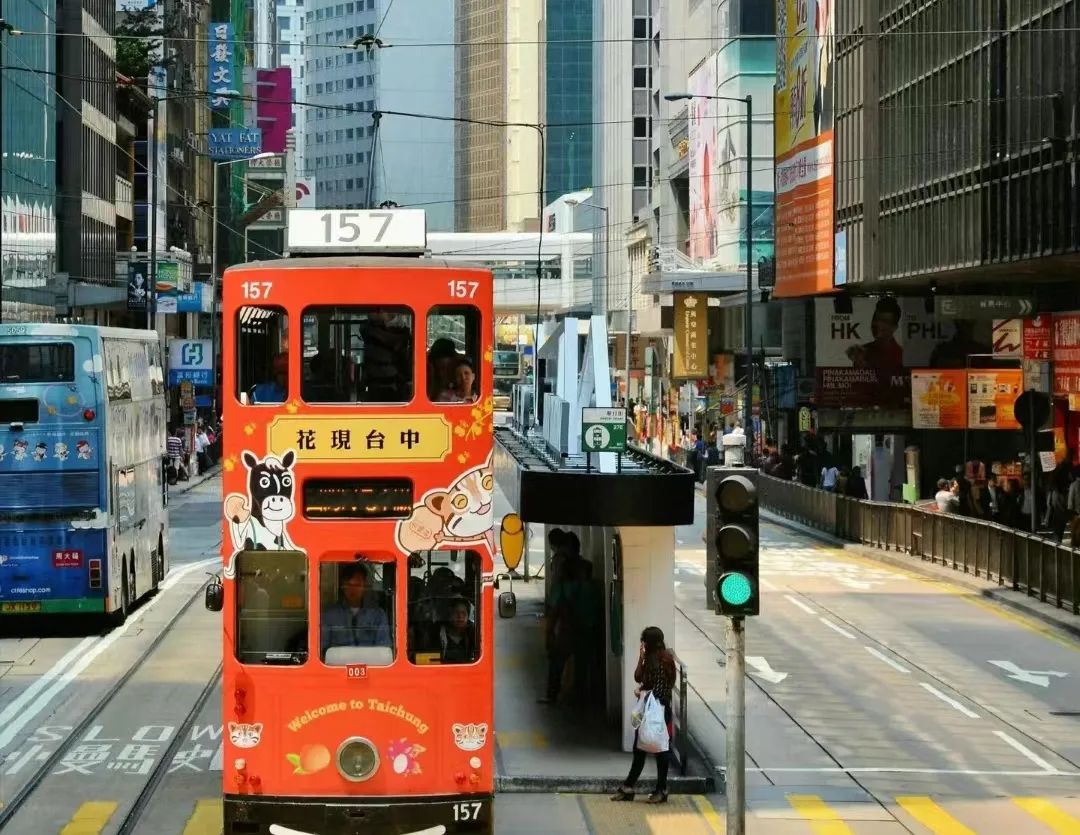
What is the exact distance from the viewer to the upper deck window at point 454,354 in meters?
13.6

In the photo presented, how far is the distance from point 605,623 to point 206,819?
5.80 metres

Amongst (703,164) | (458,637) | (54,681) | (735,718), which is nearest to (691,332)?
(703,164)

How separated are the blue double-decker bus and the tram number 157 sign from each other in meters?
11.7

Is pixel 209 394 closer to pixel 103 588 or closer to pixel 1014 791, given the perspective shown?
pixel 103 588

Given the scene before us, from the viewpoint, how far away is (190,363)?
225 feet

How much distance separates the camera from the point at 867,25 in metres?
47.4

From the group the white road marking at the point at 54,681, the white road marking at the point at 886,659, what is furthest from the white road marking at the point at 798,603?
the white road marking at the point at 54,681

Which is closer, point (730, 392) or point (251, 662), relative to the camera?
point (251, 662)

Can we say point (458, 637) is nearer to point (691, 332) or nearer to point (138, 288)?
point (138, 288)

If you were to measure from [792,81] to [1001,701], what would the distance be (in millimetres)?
37141

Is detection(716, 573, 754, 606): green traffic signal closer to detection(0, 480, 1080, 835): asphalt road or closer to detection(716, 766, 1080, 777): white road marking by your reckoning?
detection(0, 480, 1080, 835): asphalt road

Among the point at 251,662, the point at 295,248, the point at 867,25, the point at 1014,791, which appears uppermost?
the point at 867,25

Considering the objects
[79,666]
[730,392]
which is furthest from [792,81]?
[79,666]

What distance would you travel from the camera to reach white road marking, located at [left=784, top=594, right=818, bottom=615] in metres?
30.8
